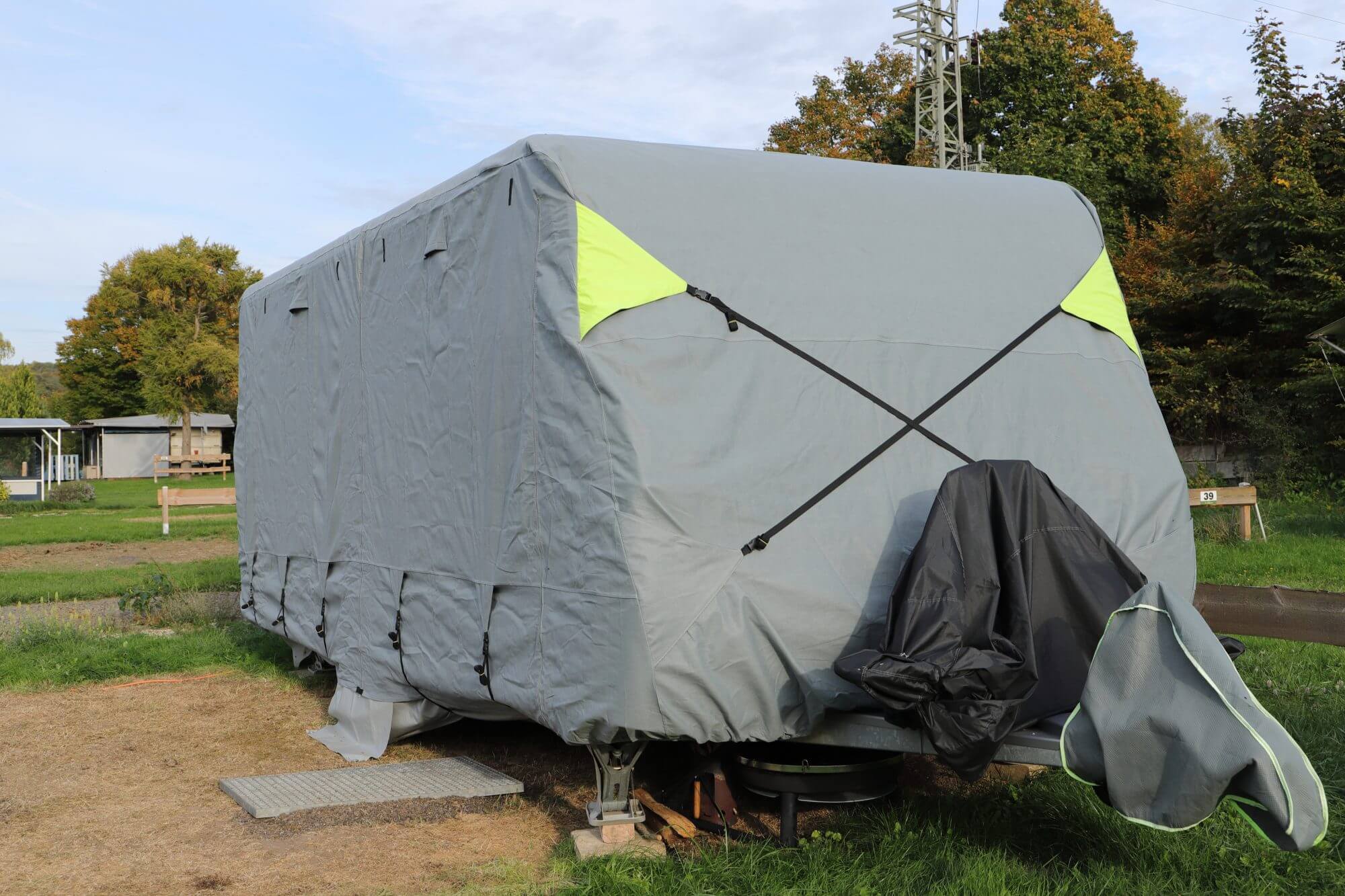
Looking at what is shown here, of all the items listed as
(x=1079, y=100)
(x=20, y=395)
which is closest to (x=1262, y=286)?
(x=1079, y=100)

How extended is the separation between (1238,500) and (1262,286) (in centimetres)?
743

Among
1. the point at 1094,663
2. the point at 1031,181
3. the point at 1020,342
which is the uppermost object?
the point at 1031,181

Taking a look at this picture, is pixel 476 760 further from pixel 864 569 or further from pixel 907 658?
pixel 907 658

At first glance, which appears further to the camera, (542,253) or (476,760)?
(476,760)

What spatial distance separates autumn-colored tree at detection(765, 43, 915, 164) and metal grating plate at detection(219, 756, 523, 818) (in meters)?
26.6

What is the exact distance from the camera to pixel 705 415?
4445mm

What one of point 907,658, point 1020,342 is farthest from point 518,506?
point 1020,342

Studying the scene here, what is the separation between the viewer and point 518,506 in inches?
190

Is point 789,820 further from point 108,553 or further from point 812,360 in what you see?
point 108,553

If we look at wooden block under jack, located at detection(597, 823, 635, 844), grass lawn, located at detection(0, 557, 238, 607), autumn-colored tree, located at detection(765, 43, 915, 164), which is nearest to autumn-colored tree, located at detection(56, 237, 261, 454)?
autumn-colored tree, located at detection(765, 43, 915, 164)

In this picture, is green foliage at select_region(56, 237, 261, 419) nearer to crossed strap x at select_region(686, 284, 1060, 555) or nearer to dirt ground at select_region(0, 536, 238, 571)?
dirt ground at select_region(0, 536, 238, 571)

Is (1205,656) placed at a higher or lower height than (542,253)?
lower

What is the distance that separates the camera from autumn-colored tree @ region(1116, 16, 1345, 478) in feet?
55.8

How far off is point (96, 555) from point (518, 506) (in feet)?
51.6
